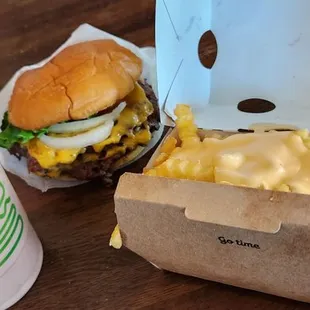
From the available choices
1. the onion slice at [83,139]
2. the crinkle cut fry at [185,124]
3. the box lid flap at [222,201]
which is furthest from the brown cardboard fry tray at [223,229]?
the onion slice at [83,139]

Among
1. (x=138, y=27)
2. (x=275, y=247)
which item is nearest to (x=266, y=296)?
(x=275, y=247)

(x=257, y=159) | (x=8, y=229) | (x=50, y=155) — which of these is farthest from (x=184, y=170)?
(x=50, y=155)

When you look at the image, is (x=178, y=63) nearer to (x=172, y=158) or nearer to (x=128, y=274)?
(x=172, y=158)

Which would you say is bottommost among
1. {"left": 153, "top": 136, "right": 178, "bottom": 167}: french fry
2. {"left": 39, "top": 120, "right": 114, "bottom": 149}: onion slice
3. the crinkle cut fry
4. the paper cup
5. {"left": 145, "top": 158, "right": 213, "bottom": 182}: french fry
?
the paper cup

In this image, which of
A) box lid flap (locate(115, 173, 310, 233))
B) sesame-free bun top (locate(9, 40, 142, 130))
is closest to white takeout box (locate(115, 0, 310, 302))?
box lid flap (locate(115, 173, 310, 233))

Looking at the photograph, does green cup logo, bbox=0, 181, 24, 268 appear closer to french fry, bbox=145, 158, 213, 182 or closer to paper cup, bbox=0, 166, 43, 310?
paper cup, bbox=0, 166, 43, 310

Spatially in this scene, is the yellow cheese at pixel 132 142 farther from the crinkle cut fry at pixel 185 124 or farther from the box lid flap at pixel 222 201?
the box lid flap at pixel 222 201

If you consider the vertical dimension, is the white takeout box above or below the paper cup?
above
